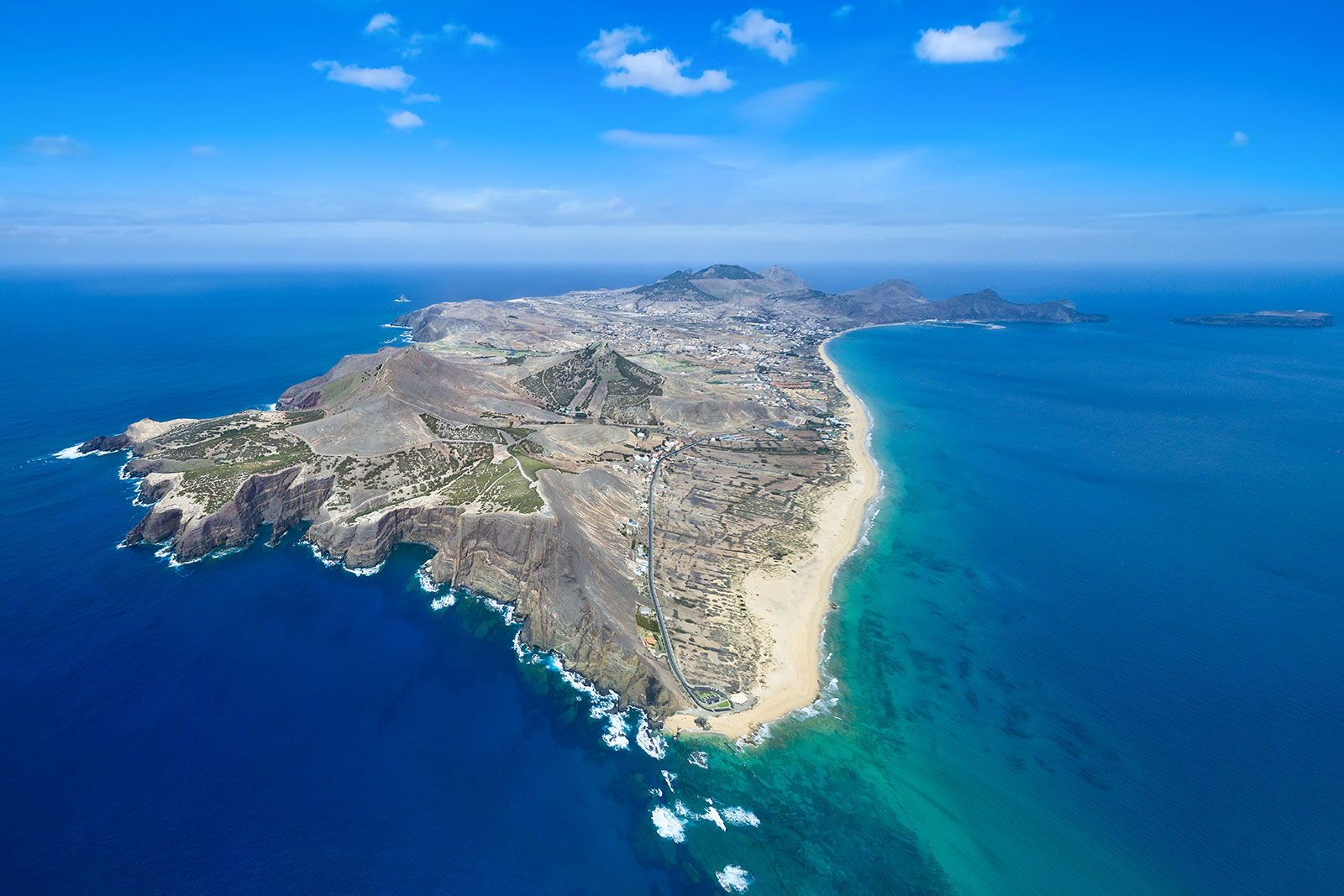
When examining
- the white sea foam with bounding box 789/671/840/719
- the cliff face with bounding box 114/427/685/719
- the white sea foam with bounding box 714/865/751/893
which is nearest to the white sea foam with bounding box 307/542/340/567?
the cliff face with bounding box 114/427/685/719

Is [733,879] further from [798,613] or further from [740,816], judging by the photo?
[798,613]

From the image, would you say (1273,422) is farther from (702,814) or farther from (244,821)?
(244,821)

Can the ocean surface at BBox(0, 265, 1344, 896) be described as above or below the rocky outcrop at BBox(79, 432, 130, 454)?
below

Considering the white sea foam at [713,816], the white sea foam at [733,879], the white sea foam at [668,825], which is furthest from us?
the white sea foam at [713,816]

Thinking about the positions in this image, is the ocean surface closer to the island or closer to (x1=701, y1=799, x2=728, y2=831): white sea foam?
(x1=701, y1=799, x2=728, y2=831): white sea foam

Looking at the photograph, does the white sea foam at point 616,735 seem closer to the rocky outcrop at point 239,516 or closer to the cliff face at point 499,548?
the cliff face at point 499,548

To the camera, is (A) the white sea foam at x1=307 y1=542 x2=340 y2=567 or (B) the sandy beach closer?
(B) the sandy beach

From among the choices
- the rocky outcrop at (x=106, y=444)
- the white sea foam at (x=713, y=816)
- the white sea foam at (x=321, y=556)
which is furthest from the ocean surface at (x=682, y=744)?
the rocky outcrop at (x=106, y=444)
